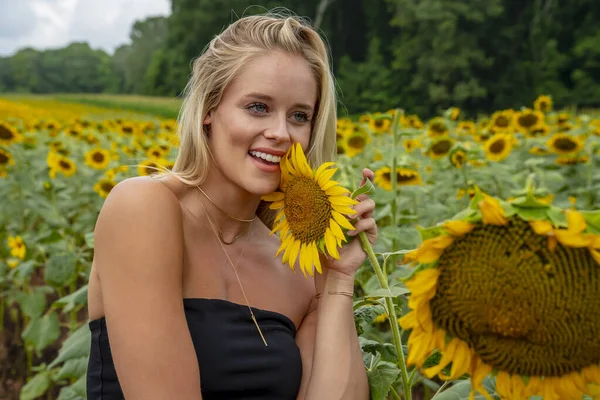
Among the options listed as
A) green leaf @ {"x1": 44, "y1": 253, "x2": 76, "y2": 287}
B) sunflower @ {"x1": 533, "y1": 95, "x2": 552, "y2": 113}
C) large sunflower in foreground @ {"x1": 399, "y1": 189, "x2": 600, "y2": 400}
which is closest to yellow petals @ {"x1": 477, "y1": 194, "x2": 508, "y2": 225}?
large sunflower in foreground @ {"x1": 399, "y1": 189, "x2": 600, "y2": 400}

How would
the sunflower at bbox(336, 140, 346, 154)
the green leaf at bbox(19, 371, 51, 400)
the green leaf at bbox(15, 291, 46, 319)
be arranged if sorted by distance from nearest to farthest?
1. the green leaf at bbox(19, 371, 51, 400)
2. the green leaf at bbox(15, 291, 46, 319)
3. the sunflower at bbox(336, 140, 346, 154)

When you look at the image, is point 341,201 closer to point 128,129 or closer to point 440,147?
point 440,147

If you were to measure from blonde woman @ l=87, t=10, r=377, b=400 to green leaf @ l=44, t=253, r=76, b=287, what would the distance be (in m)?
1.16

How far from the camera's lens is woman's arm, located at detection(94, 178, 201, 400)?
54.6 inches

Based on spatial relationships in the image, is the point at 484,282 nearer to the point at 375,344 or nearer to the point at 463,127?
the point at 375,344

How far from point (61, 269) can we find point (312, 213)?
1.76 m


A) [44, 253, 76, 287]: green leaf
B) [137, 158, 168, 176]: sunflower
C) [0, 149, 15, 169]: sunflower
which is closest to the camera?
[137, 158, 168, 176]: sunflower

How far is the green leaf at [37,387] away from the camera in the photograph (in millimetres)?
2633

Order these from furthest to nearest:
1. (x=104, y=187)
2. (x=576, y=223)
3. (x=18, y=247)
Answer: (x=104, y=187), (x=18, y=247), (x=576, y=223)

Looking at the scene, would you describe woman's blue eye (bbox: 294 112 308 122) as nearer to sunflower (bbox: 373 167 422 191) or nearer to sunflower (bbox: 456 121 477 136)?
sunflower (bbox: 373 167 422 191)

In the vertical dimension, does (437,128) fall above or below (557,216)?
below

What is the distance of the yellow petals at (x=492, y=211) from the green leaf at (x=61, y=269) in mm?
2247

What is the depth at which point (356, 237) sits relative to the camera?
4.64 feet

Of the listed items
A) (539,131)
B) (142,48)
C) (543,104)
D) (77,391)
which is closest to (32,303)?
(77,391)
